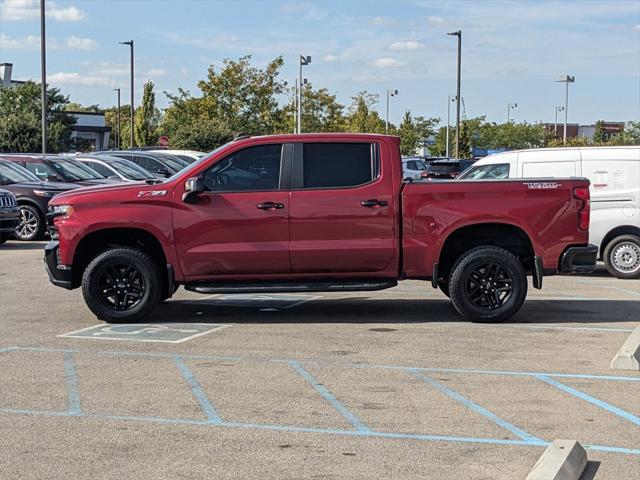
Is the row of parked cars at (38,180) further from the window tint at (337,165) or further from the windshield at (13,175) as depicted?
the window tint at (337,165)

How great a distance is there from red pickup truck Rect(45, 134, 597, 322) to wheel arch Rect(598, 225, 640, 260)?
4.63m

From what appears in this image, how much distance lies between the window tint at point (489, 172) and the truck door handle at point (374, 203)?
599cm

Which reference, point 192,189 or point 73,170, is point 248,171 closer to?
point 192,189

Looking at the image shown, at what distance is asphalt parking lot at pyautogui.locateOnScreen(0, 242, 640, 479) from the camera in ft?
19.3

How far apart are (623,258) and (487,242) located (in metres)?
4.98

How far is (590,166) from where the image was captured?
15.3 m

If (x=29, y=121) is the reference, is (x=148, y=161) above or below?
below

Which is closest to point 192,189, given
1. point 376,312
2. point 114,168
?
point 376,312

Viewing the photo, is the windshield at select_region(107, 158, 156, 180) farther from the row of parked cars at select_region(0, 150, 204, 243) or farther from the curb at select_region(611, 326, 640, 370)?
the curb at select_region(611, 326, 640, 370)

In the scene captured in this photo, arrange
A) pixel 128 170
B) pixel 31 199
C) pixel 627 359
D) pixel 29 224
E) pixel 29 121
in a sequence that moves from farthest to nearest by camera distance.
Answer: pixel 29 121 < pixel 128 170 < pixel 29 224 < pixel 31 199 < pixel 627 359

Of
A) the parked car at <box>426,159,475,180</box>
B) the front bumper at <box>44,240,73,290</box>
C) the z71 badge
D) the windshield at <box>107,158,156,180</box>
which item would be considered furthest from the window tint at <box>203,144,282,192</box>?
the parked car at <box>426,159,475,180</box>

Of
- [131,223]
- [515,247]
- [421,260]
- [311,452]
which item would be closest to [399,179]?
[421,260]

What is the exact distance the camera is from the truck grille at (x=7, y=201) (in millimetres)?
18531

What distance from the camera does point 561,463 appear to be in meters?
5.30
